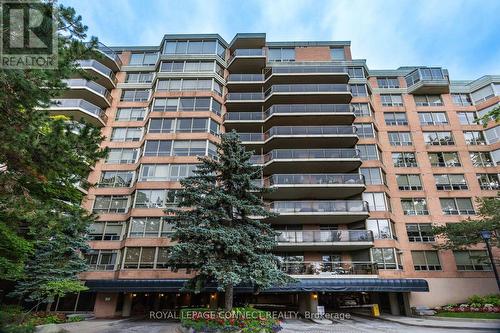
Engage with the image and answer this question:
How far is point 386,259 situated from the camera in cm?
2405

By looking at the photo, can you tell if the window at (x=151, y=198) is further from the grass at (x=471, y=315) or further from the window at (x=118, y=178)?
the grass at (x=471, y=315)

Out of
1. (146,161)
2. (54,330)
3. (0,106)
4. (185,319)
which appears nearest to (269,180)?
(146,161)

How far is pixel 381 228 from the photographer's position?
82.1 ft

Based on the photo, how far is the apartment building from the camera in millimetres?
23609

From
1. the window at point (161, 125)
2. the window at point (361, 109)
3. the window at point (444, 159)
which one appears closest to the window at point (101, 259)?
the window at point (161, 125)

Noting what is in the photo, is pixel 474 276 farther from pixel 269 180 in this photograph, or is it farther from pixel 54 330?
pixel 54 330

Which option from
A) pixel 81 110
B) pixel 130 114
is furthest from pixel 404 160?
pixel 81 110

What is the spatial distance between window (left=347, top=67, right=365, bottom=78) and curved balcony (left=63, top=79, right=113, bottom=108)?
2844 cm

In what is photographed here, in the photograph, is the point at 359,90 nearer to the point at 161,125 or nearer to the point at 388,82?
the point at 388,82

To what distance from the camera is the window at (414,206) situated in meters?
27.2

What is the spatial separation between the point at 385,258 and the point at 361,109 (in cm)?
1593

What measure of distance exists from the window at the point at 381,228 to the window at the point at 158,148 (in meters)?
20.4

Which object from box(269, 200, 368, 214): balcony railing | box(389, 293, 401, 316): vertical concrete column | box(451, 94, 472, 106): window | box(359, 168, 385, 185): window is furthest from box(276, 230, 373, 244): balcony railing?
box(451, 94, 472, 106): window

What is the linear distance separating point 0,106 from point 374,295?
99.0 ft
